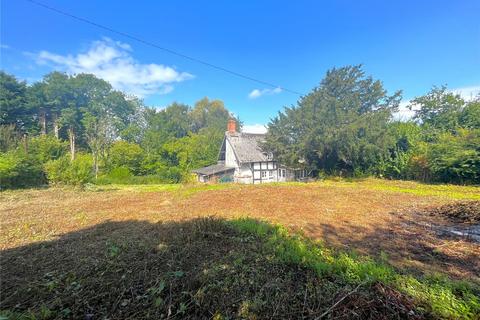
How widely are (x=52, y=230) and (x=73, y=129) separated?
3646cm

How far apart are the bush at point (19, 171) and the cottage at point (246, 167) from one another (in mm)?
13595

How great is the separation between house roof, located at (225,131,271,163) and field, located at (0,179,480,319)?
55.2 feet

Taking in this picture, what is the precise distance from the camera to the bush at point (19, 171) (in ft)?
40.1

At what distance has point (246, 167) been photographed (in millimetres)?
22641

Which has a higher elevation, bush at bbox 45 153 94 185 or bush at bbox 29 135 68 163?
bush at bbox 29 135 68 163


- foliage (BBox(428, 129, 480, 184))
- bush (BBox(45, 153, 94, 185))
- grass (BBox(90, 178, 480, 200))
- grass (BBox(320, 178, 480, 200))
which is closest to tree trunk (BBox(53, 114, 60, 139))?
bush (BBox(45, 153, 94, 185))

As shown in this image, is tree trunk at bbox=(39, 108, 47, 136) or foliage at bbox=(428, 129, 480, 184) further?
tree trunk at bbox=(39, 108, 47, 136)

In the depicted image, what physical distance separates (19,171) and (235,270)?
691 inches

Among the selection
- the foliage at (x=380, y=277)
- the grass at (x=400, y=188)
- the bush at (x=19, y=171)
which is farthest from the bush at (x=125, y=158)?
the foliage at (x=380, y=277)

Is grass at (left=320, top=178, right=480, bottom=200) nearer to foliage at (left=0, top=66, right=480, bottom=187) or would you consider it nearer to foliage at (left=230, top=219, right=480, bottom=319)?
foliage at (left=0, top=66, right=480, bottom=187)

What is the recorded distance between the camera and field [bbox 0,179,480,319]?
7.07ft

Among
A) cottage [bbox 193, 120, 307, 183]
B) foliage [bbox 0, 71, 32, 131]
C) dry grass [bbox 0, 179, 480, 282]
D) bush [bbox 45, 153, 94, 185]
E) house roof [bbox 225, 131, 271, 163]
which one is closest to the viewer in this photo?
dry grass [bbox 0, 179, 480, 282]

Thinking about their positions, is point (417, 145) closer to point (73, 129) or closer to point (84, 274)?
point (84, 274)

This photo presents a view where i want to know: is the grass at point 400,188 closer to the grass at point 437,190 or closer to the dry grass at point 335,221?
the grass at point 437,190
